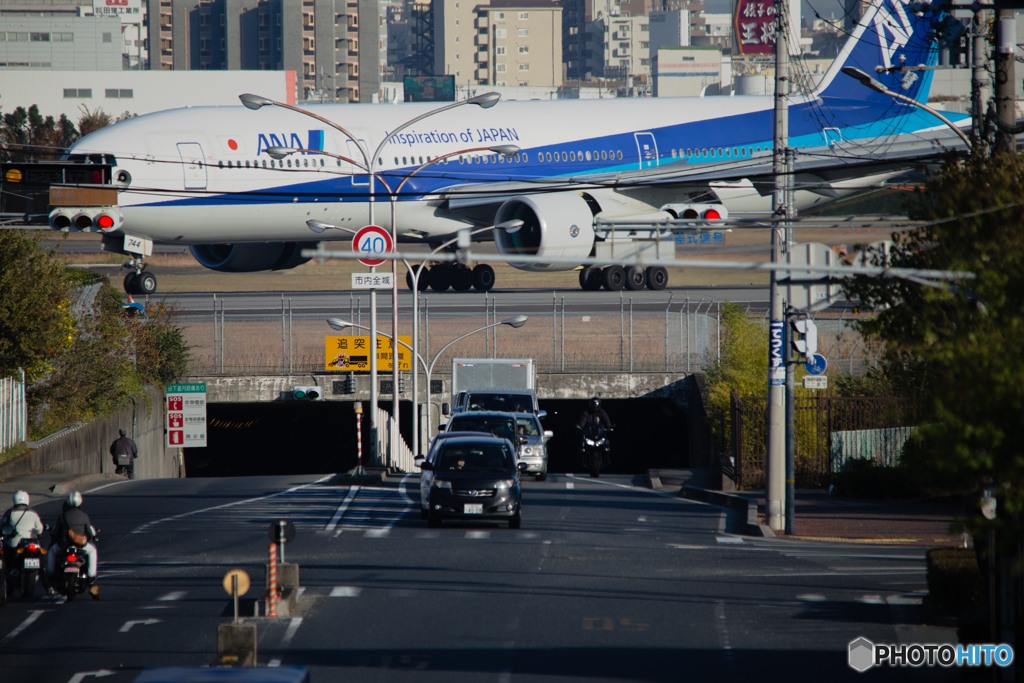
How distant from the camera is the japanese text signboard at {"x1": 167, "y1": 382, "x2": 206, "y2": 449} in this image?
3491 cm

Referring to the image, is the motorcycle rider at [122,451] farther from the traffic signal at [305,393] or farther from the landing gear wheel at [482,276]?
the landing gear wheel at [482,276]

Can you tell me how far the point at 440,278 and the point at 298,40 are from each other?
11891 centimetres

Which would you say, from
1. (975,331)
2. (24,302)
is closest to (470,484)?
(975,331)

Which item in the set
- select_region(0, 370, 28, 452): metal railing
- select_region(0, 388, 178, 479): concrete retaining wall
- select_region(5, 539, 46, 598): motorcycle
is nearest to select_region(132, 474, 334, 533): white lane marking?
select_region(5, 539, 46, 598): motorcycle

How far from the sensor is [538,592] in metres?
14.1

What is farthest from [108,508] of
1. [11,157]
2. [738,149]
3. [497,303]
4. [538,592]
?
[11,157]

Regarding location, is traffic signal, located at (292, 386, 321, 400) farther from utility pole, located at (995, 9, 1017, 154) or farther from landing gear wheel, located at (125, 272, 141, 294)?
utility pole, located at (995, 9, 1017, 154)

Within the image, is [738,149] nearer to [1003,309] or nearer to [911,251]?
[911,251]

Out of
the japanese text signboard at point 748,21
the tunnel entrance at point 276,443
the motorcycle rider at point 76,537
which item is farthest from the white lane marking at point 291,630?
the japanese text signboard at point 748,21

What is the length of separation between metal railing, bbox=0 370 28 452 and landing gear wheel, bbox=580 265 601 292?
21.5m

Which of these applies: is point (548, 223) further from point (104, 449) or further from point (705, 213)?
point (104, 449)

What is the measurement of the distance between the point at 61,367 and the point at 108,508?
11.3 m

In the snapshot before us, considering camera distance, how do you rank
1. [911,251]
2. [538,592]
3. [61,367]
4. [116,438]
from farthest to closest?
[116,438] → [61,367] → [538,592] → [911,251]

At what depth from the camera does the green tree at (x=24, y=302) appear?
2447cm
